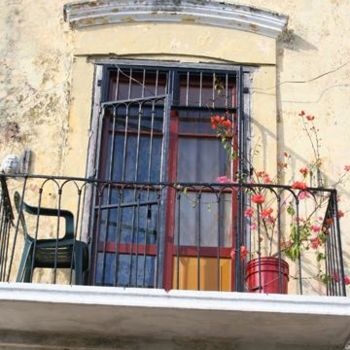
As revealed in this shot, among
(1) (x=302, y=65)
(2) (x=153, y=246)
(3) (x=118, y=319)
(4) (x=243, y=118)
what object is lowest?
(3) (x=118, y=319)

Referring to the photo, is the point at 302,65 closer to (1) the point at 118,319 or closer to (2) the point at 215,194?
(2) the point at 215,194

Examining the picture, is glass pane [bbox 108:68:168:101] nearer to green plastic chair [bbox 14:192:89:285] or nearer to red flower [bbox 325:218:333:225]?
green plastic chair [bbox 14:192:89:285]

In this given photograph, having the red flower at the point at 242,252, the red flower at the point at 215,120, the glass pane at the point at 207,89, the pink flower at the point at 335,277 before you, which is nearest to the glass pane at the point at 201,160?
the red flower at the point at 215,120

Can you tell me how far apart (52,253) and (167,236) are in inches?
39.1

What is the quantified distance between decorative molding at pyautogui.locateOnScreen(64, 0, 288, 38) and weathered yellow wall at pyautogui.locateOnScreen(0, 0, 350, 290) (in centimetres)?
7

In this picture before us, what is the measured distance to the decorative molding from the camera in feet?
28.0

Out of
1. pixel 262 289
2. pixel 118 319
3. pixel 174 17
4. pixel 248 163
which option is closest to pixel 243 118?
pixel 248 163

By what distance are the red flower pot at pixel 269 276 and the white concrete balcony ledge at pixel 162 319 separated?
0.37m

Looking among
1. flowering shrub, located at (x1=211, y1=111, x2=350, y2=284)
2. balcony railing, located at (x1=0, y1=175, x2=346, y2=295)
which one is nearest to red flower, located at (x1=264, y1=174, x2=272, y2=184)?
flowering shrub, located at (x1=211, y1=111, x2=350, y2=284)

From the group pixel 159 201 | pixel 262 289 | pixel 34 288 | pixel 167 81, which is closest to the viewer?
pixel 34 288

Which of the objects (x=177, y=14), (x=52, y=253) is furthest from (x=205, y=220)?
(x=177, y=14)

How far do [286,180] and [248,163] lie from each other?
336 mm

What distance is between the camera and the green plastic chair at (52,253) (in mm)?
7109

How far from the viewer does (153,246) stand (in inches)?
302
